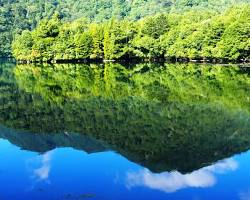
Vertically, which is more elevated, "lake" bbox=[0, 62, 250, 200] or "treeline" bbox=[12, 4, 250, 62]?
"lake" bbox=[0, 62, 250, 200]

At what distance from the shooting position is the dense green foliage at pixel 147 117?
22.5m

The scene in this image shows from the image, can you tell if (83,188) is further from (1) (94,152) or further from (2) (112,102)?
(2) (112,102)

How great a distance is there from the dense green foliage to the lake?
0.20 ft

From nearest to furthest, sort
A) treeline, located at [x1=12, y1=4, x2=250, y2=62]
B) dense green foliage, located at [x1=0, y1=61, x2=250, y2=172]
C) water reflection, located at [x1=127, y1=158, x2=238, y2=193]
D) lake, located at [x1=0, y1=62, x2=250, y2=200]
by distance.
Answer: lake, located at [x1=0, y1=62, x2=250, y2=200] → water reflection, located at [x1=127, y1=158, x2=238, y2=193] → dense green foliage, located at [x1=0, y1=61, x2=250, y2=172] → treeline, located at [x1=12, y1=4, x2=250, y2=62]

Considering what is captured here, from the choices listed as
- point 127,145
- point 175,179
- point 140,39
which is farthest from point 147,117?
point 140,39

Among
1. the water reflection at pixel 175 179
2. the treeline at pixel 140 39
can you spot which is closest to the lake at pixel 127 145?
Answer: the water reflection at pixel 175 179

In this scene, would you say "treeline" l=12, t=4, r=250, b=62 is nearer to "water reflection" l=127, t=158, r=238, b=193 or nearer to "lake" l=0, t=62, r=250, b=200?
"lake" l=0, t=62, r=250, b=200

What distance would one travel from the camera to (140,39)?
356 ft

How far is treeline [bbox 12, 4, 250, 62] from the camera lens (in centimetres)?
9238

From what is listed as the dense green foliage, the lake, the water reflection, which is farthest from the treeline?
the water reflection

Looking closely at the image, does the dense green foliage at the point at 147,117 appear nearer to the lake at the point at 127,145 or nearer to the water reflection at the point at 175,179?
the lake at the point at 127,145

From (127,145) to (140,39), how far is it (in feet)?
285

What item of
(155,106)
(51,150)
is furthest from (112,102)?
(51,150)

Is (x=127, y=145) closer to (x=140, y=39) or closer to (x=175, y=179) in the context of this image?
(x=175, y=179)
